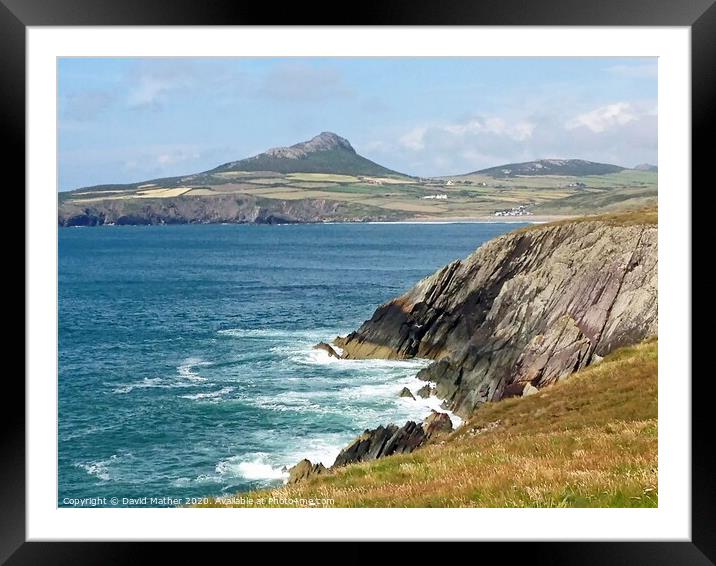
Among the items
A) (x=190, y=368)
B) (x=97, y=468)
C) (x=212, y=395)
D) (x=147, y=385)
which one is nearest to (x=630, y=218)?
(x=212, y=395)

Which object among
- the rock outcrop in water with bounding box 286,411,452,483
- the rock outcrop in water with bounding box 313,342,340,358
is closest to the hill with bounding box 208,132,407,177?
the rock outcrop in water with bounding box 313,342,340,358

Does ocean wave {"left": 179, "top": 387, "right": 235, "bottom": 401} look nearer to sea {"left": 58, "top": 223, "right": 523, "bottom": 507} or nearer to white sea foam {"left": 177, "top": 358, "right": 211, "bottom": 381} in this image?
sea {"left": 58, "top": 223, "right": 523, "bottom": 507}

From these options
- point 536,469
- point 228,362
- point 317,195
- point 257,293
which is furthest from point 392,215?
point 536,469

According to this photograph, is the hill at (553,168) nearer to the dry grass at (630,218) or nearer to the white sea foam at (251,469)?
the dry grass at (630,218)

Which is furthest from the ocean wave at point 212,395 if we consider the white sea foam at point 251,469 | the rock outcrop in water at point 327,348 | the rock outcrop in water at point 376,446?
the rock outcrop in water at point 376,446
